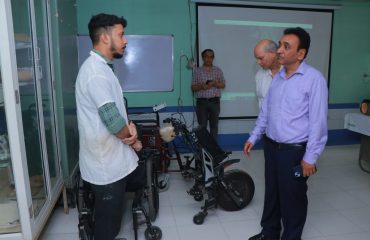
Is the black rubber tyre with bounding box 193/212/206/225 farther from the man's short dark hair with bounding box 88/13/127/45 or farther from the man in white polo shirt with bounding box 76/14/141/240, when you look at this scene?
the man's short dark hair with bounding box 88/13/127/45

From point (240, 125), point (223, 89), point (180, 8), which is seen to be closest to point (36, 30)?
point (180, 8)

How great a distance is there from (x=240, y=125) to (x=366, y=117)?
1.78 meters

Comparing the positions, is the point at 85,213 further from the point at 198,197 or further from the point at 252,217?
the point at 252,217

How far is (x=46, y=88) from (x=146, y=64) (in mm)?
1980

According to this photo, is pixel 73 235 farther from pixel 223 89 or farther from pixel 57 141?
pixel 223 89

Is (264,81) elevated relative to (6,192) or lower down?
elevated

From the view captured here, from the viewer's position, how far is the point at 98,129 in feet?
5.27

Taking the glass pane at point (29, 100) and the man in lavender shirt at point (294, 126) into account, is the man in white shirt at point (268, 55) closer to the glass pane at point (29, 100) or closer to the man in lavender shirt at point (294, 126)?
the man in lavender shirt at point (294, 126)

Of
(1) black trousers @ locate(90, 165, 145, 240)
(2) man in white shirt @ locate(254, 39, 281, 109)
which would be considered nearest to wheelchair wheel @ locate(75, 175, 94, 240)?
(1) black trousers @ locate(90, 165, 145, 240)

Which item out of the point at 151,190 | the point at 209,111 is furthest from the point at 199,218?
the point at 209,111

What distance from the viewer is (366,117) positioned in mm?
3523

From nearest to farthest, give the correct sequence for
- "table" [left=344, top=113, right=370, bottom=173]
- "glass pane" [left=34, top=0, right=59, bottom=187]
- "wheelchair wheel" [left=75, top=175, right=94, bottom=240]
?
1. "wheelchair wheel" [left=75, top=175, right=94, bottom=240]
2. "glass pane" [left=34, top=0, right=59, bottom=187]
3. "table" [left=344, top=113, right=370, bottom=173]

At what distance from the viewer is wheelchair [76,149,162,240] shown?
2.04 metres

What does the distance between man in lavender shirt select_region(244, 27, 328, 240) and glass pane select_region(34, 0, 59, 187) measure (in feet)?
5.96
